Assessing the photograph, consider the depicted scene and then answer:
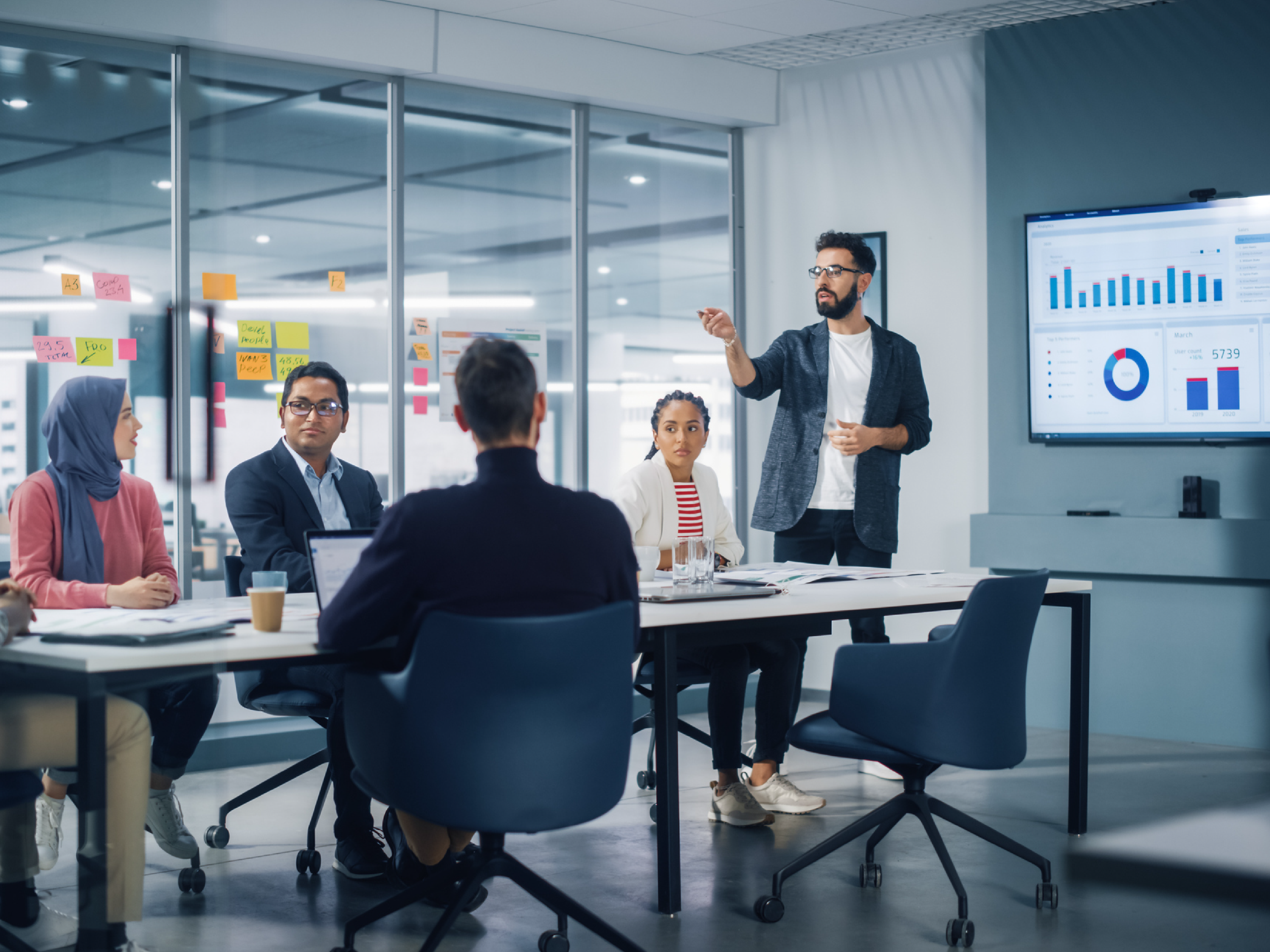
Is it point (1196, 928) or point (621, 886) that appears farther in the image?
point (621, 886)

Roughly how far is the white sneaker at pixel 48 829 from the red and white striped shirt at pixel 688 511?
7.45ft

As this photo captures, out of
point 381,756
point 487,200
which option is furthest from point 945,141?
point 381,756

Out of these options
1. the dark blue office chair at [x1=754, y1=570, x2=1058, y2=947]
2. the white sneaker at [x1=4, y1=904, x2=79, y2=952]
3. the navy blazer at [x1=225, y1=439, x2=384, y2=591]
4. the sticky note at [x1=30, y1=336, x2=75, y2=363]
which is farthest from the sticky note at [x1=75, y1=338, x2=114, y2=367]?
the dark blue office chair at [x1=754, y1=570, x2=1058, y2=947]

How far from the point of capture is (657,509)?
13.1 ft

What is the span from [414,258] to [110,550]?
2525 mm

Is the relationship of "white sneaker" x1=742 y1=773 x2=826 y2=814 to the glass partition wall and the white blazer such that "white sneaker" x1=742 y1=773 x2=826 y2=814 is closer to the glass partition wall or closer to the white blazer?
the white blazer

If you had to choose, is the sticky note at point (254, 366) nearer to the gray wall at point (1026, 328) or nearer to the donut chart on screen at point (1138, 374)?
the gray wall at point (1026, 328)

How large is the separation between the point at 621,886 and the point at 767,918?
0.43 m

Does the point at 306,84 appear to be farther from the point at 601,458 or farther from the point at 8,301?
the point at 8,301

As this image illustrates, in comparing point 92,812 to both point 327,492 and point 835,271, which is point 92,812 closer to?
point 327,492

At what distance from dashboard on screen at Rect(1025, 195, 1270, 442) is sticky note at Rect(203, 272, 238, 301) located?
3.05 m

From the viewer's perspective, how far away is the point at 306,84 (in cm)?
485

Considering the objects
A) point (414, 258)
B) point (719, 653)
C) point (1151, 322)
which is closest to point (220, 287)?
point (414, 258)

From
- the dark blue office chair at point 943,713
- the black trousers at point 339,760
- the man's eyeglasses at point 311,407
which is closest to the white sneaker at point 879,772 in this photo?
the dark blue office chair at point 943,713
